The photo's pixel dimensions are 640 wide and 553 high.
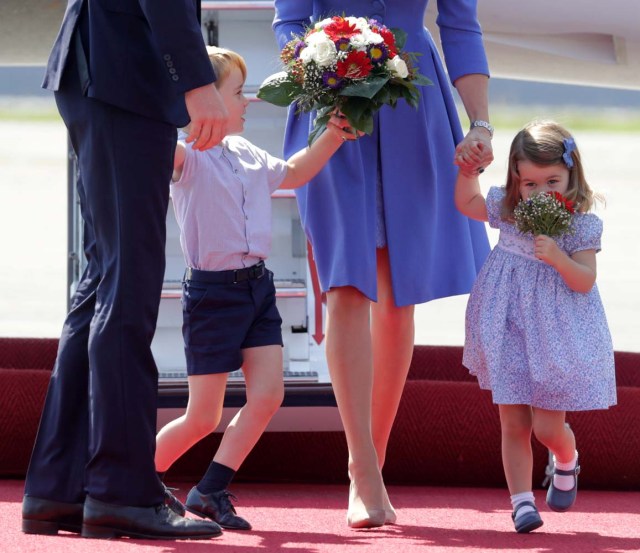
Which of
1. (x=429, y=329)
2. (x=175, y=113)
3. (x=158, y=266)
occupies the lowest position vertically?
(x=429, y=329)

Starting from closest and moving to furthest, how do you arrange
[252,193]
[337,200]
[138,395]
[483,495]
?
[138,395] < [337,200] < [252,193] < [483,495]

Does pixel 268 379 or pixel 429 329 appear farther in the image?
pixel 429 329

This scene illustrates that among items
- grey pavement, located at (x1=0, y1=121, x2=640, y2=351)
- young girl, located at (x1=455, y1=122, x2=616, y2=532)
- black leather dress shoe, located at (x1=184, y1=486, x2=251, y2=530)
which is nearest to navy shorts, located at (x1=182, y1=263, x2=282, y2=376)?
black leather dress shoe, located at (x1=184, y1=486, x2=251, y2=530)

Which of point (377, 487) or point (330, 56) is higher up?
point (330, 56)

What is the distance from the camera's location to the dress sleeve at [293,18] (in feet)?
10.6

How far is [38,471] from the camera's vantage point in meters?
2.60

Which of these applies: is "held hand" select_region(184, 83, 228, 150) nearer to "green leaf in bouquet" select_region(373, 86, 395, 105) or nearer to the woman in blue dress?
"green leaf in bouquet" select_region(373, 86, 395, 105)

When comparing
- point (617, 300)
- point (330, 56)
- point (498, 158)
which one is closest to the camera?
point (330, 56)

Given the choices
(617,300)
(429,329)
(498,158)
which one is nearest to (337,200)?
(429,329)

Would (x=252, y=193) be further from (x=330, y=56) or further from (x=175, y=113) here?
(x=175, y=113)

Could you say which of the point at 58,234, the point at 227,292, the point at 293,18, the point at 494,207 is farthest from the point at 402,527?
the point at 58,234

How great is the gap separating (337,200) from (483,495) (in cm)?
122

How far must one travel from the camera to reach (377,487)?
9.65ft

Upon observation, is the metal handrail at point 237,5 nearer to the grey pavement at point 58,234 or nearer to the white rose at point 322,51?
the white rose at point 322,51
